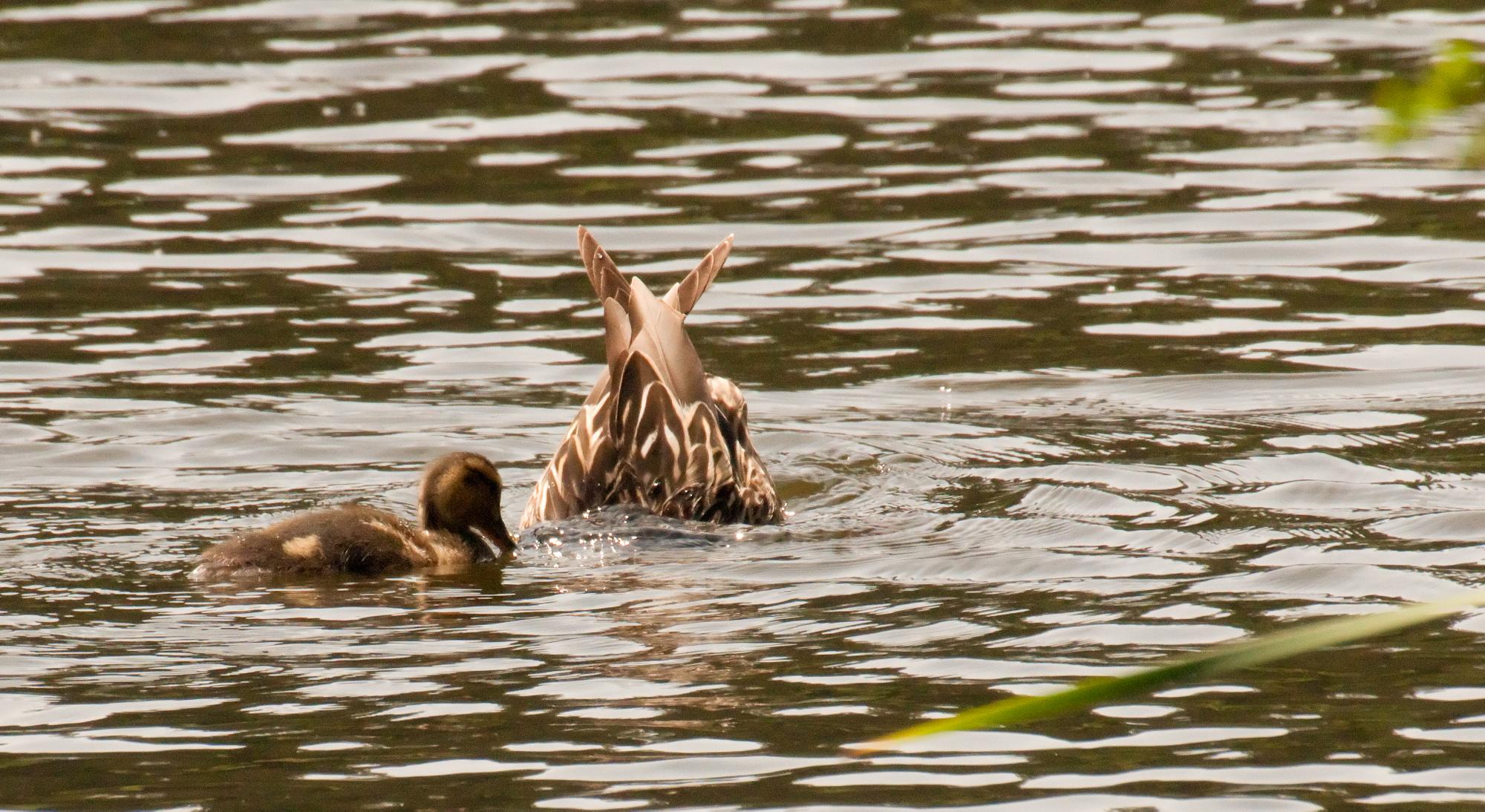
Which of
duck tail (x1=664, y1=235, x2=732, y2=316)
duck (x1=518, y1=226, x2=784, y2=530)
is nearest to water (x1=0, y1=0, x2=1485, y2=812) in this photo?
duck (x1=518, y1=226, x2=784, y2=530)

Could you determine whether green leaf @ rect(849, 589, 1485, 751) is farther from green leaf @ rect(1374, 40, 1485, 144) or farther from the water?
the water

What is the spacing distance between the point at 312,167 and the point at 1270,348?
5.57m

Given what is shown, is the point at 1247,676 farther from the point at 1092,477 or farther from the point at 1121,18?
the point at 1121,18

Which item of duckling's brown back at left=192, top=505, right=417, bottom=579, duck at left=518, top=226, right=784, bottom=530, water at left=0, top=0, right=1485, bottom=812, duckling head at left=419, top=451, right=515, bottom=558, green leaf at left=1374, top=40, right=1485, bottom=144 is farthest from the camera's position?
duck at left=518, top=226, right=784, bottom=530

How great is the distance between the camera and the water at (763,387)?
5.13 m

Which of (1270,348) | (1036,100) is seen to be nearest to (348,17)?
(1036,100)

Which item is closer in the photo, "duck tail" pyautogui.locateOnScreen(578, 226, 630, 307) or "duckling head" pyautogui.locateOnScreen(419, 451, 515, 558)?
"duckling head" pyautogui.locateOnScreen(419, 451, 515, 558)

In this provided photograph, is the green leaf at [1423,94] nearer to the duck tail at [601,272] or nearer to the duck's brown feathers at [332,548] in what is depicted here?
the duck's brown feathers at [332,548]

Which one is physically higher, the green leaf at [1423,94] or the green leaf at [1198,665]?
the green leaf at [1423,94]

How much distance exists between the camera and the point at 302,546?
6.78 meters

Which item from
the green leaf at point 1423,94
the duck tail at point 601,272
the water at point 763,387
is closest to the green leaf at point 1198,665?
the green leaf at point 1423,94

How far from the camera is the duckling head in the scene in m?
7.22

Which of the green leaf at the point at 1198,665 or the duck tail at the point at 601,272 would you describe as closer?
the green leaf at the point at 1198,665

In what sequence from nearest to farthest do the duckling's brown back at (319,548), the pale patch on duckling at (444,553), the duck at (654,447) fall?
the duckling's brown back at (319,548)
the pale patch on duckling at (444,553)
the duck at (654,447)
